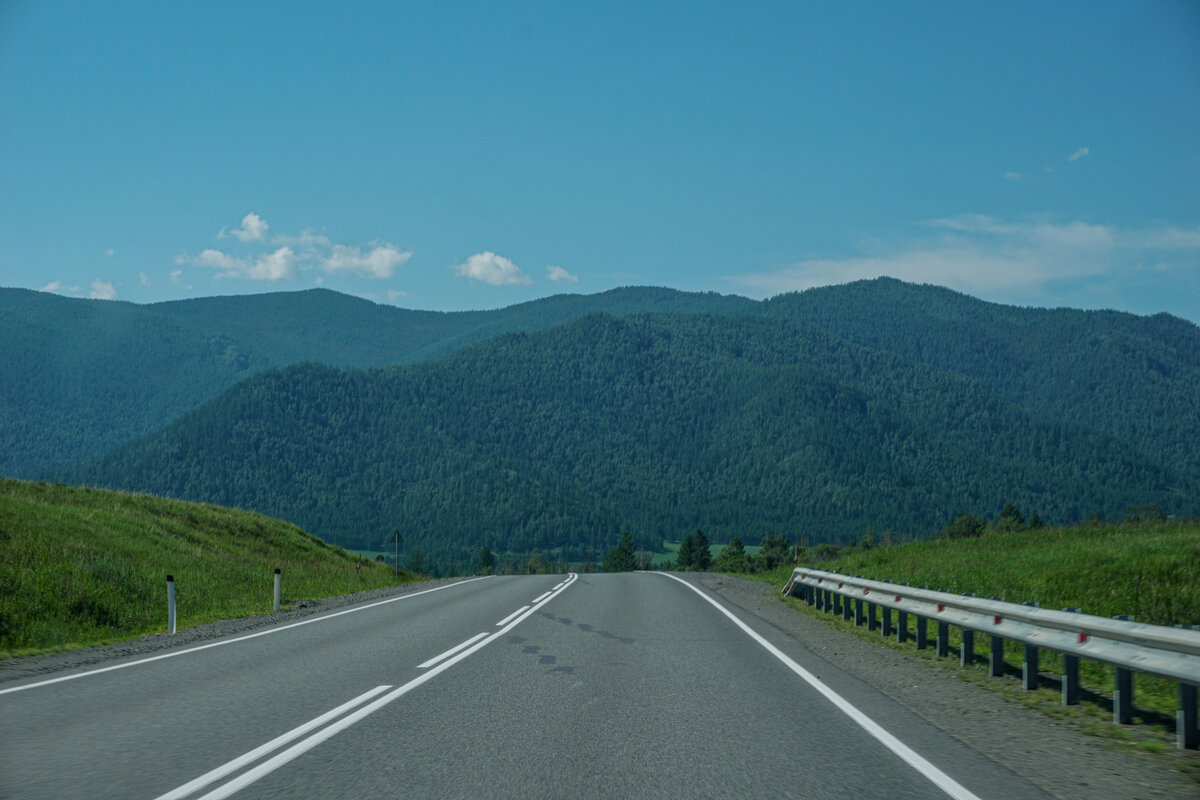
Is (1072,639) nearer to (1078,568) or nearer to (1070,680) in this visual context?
(1070,680)

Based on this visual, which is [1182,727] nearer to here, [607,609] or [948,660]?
[948,660]

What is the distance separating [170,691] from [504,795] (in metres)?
4.92

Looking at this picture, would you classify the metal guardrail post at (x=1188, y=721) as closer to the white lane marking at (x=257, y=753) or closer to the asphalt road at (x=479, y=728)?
the asphalt road at (x=479, y=728)

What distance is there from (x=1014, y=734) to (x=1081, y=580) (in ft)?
45.8

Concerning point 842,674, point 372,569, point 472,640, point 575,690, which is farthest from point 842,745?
point 372,569

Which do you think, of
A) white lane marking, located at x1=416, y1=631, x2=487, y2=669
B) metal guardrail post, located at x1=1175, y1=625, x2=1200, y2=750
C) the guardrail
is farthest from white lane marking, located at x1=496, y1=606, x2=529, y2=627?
metal guardrail post, located at x1=1175, y1=625, x2=1200, y2=750

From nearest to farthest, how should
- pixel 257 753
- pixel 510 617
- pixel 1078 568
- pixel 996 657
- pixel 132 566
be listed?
pixel 257 753 < pixel 996 657 < pixel 510 617 < pixel 1078 568 < pixel 132 566

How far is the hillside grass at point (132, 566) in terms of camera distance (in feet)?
51.8

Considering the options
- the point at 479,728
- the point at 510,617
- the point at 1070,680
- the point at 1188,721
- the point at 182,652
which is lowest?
the point at 510,617

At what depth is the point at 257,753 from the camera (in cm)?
626

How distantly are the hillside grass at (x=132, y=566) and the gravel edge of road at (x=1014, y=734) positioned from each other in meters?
10.3

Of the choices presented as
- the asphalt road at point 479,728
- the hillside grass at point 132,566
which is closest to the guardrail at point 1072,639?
the asphalt road at point 479,728

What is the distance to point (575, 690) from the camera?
8.90m

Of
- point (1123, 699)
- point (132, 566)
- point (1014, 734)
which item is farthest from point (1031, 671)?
point (132, 566)
